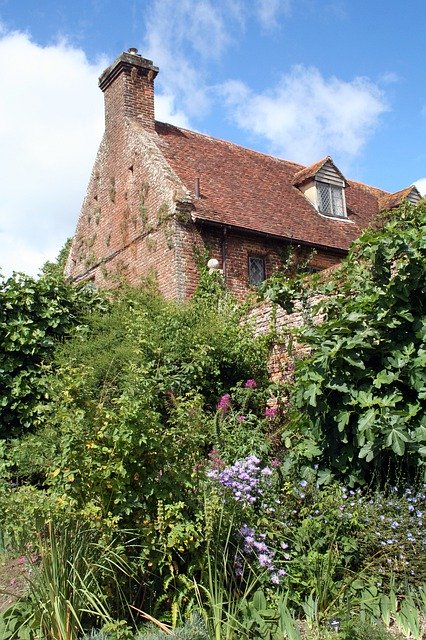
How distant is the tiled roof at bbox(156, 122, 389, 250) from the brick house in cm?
4

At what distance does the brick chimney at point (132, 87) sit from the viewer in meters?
16.9

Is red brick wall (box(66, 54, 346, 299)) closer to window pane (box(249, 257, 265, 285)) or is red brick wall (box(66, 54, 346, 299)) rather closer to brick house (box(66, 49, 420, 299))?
brick house (box(66, 49, 420, 299))

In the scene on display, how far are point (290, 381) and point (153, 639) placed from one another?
6.43m

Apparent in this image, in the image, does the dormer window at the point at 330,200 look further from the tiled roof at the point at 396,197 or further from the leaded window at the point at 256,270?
the leaded window at the point at 256,270

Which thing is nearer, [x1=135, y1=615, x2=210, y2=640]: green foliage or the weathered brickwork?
[x1=135, y1=615, x2=210, y2=640]: green foliage

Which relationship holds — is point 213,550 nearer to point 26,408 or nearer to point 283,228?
point 26,408

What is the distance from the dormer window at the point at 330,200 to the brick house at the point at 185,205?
0.04 m

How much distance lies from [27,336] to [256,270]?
7.16 m

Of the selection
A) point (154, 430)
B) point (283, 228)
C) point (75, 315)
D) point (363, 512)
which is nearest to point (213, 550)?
point (154, 430)

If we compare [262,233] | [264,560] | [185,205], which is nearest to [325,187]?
[262,233]

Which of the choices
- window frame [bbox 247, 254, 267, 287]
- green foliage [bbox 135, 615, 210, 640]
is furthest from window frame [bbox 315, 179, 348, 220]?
→ green foliage [bbox 135, 615, 210, 640]

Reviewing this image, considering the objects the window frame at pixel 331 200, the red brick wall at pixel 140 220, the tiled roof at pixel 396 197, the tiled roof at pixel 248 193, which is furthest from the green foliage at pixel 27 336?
the tiled roof at pixel 396 197

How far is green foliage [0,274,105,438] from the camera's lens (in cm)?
971

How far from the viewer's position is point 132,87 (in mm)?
16906
